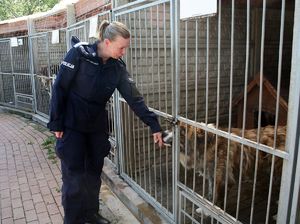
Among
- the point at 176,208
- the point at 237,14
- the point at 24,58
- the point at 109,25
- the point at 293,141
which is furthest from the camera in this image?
the point at 24,58

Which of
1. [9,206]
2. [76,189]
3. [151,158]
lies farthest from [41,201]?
[151,158]

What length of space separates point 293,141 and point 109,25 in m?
1.86

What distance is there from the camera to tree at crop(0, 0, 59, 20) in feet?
80.9

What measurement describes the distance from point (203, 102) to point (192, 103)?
573mm

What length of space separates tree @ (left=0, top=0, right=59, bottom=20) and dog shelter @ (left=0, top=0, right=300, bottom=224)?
19989mm

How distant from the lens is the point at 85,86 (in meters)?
2.96

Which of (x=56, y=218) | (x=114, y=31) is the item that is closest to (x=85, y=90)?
(x=114, y=31)

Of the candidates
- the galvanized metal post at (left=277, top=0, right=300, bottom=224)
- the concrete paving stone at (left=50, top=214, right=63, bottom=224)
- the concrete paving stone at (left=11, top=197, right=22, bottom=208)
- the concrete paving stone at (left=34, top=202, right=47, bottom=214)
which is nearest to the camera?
the galvanized metal post at (left=277, top=0, right=300, bottom=224)

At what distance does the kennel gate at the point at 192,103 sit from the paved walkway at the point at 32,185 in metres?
0.49

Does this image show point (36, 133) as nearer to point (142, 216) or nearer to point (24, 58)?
point (24, 58)

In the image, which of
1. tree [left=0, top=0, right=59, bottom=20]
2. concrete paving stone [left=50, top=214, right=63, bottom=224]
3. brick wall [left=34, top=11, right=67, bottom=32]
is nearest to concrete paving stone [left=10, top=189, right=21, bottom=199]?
concrete paving stone [left=50, top=214, right=63, bottom=224]

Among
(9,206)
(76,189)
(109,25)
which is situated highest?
(109,25)

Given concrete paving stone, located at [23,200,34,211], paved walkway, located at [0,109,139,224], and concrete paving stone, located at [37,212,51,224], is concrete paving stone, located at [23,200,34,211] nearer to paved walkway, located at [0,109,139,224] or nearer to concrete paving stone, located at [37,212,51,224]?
paved walkway, located at [0,109,139,224]

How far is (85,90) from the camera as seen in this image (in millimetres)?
2971
